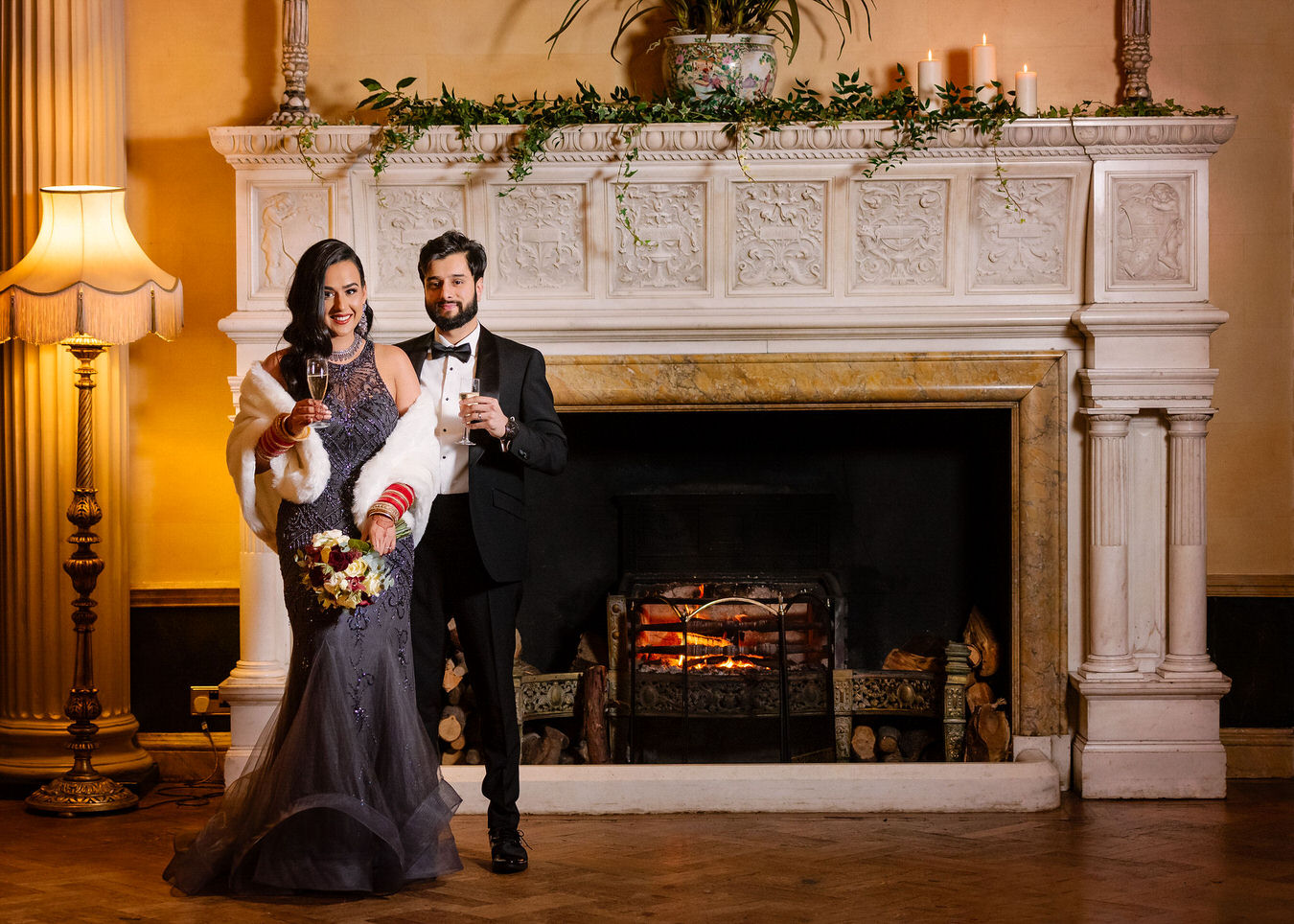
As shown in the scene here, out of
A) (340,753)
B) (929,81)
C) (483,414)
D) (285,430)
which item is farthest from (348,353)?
(929,81)

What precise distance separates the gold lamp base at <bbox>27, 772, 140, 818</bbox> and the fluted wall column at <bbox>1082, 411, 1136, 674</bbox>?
121 inches

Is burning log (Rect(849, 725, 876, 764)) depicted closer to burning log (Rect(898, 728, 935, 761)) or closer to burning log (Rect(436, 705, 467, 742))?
burning log (Rect(898, 728, 935, 761))

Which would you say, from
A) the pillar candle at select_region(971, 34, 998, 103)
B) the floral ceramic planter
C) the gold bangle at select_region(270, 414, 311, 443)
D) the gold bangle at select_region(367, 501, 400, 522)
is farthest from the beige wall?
the gold bangle at select_region(367, 501, 400, 522)

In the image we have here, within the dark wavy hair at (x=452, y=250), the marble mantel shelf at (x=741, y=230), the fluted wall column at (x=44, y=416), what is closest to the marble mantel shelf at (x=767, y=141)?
the marble mantel shelf at (x=741, y=230)

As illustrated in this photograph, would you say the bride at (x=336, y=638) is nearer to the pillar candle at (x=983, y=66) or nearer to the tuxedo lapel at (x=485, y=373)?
the tuxedo lapel at (x=485, y=373)

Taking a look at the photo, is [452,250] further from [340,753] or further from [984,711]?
[984,711]

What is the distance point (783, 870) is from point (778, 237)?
1958mm

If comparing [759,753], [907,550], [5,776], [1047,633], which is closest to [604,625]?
[759,753]

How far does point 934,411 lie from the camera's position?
14.9 ft

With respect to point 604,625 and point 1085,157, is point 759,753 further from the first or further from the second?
point 1085,157

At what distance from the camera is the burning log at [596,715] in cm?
455

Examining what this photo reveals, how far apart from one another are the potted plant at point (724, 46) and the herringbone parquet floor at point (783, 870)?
229 centimetres

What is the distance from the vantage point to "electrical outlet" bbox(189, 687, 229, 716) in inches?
181

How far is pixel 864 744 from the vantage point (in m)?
4.58
